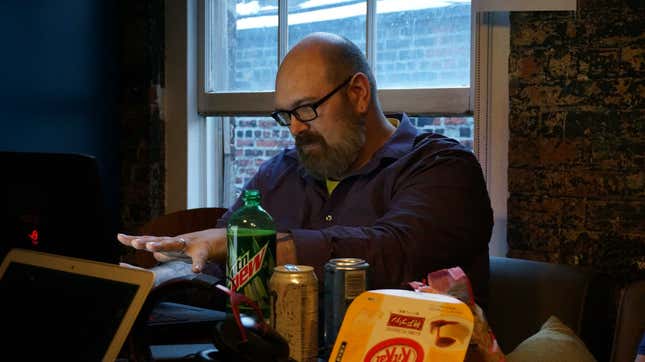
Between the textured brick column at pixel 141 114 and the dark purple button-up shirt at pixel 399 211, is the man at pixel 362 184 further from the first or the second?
the textured brick column at pixel 141 114

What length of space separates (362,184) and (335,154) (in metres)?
0.11

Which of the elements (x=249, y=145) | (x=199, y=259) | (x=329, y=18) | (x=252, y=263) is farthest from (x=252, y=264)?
(x=249, y=145)

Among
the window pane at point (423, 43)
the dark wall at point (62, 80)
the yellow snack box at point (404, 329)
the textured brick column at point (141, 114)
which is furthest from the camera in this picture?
the textured brick column at point (141, 114)

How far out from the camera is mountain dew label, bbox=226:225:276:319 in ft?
3.95

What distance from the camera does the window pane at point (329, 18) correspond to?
2.69m

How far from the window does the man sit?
338 millimetres

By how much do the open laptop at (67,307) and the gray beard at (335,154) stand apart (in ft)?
3.55

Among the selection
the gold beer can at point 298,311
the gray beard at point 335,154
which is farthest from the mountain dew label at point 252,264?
the gray beard at point 335,154

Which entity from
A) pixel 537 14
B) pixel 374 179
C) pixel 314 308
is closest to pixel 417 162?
pixel 374 179

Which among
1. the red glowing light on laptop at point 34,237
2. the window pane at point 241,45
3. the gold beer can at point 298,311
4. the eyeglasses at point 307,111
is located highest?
the window pane at point 241,45

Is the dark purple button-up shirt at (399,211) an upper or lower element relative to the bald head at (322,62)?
lower

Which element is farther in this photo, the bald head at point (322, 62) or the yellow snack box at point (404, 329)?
the bald head at point (322, 62)

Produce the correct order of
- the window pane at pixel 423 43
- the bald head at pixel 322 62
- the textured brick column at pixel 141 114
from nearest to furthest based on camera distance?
the bald head at pixel 322 62 < the window pane at pixel 423 43 < the textured brick column at pixel 141 114

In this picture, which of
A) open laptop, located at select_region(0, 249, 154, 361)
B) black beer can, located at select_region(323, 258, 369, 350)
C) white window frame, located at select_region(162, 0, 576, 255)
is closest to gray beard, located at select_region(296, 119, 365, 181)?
white window frame, located at select_region(162, 0, 576, 255)
